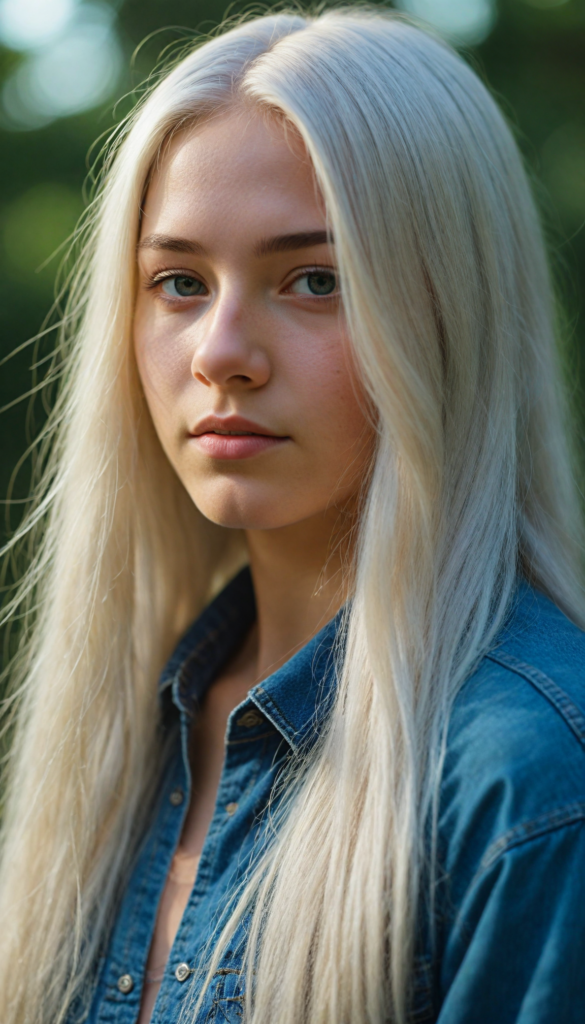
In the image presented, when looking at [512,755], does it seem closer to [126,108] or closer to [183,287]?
[183,287]

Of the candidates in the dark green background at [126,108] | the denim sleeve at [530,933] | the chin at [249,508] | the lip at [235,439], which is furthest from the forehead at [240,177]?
the dark green background at [126,108]

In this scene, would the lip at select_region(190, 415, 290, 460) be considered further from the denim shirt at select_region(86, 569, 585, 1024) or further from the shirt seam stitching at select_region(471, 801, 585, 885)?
the shirt seam stitching at select_region(471, 801, 585, 885)

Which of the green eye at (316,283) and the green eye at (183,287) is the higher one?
the green eye at (183,287)

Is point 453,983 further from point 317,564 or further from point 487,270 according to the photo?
point 487,270

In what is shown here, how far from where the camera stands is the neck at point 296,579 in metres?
1.48

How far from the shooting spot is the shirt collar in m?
1.34

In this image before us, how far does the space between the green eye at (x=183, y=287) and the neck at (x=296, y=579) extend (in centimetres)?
43

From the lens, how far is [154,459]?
1748 millimetres

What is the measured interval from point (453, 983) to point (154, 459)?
1.11m

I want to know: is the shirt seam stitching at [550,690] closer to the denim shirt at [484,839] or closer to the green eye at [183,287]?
the denim shirt at [484,839]

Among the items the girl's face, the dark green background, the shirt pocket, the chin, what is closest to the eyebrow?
the girl's face

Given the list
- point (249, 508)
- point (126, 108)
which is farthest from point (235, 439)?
point (126, 108)

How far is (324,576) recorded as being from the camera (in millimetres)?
1518

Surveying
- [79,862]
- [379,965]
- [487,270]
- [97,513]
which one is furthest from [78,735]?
[487,270]
